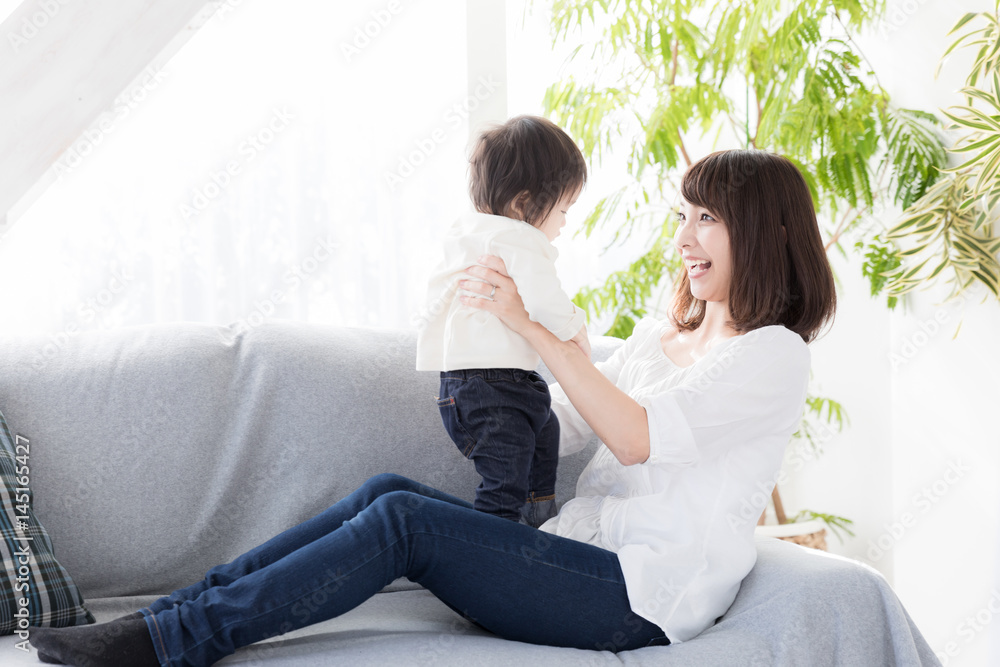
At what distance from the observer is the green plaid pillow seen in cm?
123

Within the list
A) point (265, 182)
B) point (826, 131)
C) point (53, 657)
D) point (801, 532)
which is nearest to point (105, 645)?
point (53, 657)

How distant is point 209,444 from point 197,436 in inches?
1.1

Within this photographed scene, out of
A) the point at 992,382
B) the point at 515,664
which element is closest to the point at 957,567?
the point at 992,382

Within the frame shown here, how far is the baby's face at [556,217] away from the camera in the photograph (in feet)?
4.29

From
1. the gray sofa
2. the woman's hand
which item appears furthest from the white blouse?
the woman's hand

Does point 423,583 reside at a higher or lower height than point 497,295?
lower

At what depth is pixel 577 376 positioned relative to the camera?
1.22 m

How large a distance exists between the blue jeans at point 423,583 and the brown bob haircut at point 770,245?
49 centimetres

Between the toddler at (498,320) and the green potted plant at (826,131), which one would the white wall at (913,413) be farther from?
the toddler at (498,320)

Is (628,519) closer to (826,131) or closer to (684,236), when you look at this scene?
(684,236)

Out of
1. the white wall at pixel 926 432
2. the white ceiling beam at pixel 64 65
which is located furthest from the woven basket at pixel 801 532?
the white ceiling beam at pixel 64 65

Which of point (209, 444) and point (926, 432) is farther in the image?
point (926, 432)

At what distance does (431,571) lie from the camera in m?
1.13

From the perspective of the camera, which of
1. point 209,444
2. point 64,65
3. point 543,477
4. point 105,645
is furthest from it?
point 64,65
